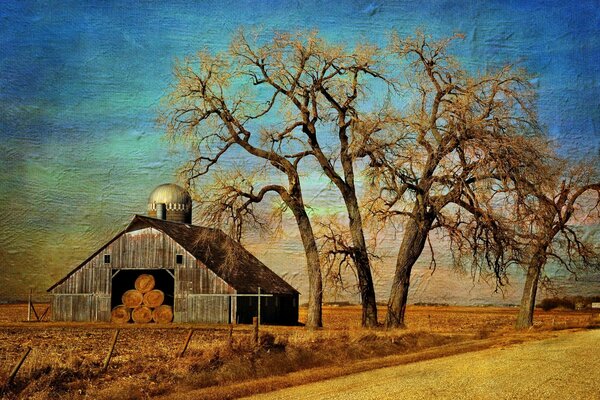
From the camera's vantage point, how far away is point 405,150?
29.0 meters

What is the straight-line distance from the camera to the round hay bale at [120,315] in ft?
130

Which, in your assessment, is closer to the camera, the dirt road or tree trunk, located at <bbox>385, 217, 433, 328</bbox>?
the dirt road

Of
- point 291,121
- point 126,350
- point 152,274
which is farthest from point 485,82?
point 152,274

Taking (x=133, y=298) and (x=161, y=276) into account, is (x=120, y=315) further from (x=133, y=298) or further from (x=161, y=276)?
(x=161, y=276)

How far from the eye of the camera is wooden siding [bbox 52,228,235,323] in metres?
38.3

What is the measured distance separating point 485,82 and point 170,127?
11652 mm

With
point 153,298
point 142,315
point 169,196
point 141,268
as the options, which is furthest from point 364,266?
point 169,196

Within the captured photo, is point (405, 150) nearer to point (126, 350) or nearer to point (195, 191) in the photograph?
point (195, 191)

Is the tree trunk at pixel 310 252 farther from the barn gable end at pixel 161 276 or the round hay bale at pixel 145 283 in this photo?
the round hay bale at pixel 145 283

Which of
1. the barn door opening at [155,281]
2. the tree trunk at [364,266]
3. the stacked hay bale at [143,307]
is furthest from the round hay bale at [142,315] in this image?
the tree trunk at [364,266]

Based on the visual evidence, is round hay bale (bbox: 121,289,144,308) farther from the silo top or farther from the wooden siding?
the silo top

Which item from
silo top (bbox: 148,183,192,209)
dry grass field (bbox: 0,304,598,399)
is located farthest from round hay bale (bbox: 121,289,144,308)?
dry grass field (bbox: 0,304,598,399)

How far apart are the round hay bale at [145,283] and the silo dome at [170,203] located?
6.91m

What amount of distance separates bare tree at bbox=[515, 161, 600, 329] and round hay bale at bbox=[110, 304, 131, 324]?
18.7m
